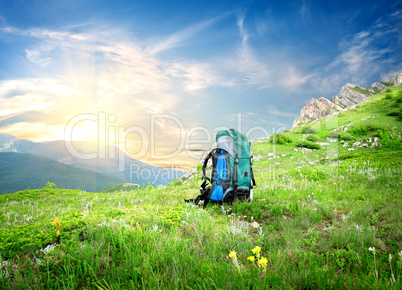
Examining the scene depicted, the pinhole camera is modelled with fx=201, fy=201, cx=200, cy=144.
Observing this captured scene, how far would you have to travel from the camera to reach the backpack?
20.9ft

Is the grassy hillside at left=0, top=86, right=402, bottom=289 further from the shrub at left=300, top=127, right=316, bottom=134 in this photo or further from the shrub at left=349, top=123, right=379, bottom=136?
the shrub at left=300, top=127, right=316, bottom=134

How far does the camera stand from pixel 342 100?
14788 centimetres

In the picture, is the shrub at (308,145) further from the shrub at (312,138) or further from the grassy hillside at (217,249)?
the grassy hillside at (217,249)

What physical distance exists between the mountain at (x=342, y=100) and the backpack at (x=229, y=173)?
139 m

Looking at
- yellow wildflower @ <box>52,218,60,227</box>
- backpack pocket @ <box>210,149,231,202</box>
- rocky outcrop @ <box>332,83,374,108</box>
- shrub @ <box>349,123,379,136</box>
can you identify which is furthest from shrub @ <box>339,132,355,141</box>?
rocky outcrop @ <box>332,83,374,108</box>

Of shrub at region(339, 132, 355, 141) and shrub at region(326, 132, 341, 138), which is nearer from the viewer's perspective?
shrub at region(339, 132, 355, 141)

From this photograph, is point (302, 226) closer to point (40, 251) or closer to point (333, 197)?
point (333, 197)

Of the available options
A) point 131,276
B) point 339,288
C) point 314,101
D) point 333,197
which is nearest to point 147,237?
point 131,276

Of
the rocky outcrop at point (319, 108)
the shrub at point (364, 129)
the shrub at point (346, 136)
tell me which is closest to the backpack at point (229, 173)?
the shrub at point (346, 136)

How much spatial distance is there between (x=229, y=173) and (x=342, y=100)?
179 metres

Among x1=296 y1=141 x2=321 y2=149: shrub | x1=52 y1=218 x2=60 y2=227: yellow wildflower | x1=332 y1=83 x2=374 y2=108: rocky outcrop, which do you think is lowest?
x1=52 y1=218 x2=60 y2=227: yellow wildflower

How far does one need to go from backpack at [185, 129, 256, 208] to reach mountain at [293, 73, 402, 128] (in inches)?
5486

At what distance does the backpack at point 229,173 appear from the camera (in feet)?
20.9

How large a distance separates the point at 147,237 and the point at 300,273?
2271mm
